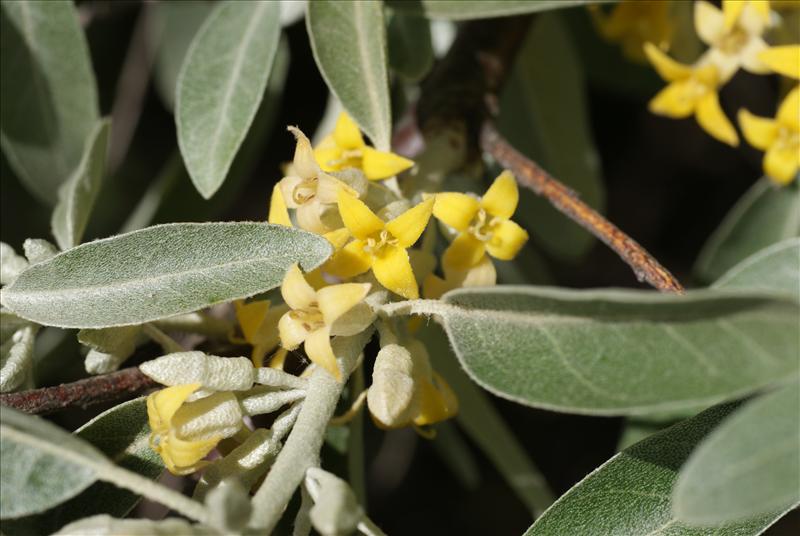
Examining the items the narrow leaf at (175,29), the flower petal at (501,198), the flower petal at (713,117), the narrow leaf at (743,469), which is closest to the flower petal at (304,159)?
the flower petal at (501,198)

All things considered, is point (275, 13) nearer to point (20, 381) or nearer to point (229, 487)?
point (20, 381)

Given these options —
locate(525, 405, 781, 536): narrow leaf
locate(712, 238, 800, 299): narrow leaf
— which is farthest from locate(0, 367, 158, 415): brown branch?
locate(712, 238, 800, 299): narrow leaf

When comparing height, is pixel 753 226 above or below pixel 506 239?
below

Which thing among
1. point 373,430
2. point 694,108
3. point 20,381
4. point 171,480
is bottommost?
point 171,480

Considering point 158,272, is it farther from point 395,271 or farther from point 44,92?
point 44,92

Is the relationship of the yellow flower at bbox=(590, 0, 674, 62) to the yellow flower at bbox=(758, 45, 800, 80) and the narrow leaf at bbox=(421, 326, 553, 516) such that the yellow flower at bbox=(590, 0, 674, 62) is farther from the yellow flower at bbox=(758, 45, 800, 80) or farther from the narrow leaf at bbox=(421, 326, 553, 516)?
the narrow leaf at bbox=(421, 326, 553, 516)

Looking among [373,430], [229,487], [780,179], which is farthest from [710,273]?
[229,487]

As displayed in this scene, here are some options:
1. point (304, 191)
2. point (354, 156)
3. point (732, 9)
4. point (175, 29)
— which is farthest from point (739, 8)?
point (175, 29)
